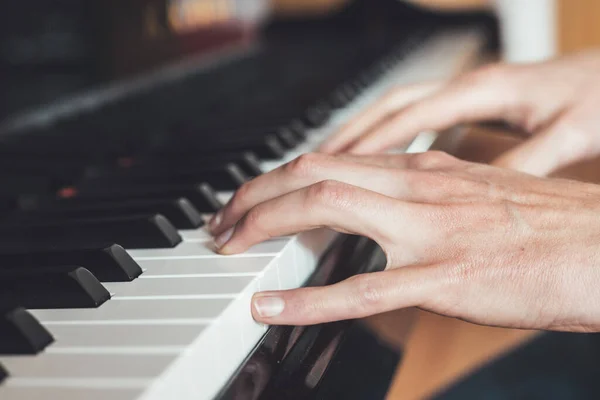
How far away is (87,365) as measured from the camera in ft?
1.57

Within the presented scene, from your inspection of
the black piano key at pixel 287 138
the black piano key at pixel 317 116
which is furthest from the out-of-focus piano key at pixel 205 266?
the black piano key at pixel 317 116

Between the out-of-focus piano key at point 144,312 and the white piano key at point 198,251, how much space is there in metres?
0.11

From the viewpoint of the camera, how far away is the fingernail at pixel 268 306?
1.92 ft

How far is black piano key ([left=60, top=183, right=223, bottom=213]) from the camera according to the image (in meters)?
0.85

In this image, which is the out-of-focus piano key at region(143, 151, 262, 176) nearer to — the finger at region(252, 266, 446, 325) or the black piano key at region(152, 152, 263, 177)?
the black piano key at region(152, 152, 263, 177)

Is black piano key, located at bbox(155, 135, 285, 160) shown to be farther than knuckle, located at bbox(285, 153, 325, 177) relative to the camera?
Yes

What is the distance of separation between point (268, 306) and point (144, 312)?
10 centimetres

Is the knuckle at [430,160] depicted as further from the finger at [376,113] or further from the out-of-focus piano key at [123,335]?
the out-of-focus piano key at [123,335]

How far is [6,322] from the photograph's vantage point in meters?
0.52

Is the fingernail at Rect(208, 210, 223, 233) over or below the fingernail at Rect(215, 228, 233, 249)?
below

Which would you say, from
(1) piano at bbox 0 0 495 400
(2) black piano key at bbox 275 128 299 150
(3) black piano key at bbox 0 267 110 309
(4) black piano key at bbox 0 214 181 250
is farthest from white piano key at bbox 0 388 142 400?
(2) black piano key at bbox 275 128 299 150

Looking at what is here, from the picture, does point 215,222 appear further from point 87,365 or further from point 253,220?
point 87,365

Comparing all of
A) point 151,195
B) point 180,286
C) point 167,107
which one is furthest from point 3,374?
point 167,107

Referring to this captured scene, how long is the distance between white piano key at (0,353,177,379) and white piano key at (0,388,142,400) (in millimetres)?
11
